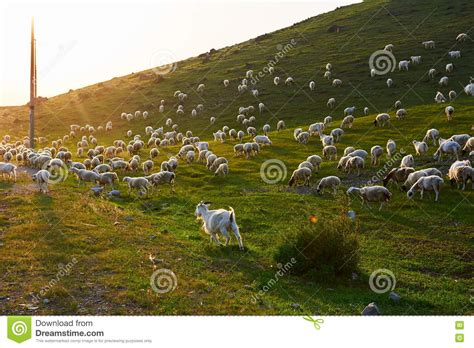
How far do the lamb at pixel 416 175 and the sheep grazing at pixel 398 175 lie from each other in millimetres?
744

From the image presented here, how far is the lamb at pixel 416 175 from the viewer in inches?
1013

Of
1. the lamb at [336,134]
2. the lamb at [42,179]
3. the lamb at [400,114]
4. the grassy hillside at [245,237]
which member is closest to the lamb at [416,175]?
the grassy hillside at [245,237]

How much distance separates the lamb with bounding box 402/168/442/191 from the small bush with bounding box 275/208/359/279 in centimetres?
1144

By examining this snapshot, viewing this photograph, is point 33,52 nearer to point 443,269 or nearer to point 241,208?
point 241,208

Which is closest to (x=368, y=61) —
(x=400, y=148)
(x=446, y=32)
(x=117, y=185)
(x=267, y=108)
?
(x=446, y=32)

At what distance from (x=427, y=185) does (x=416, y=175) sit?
1.68 meters

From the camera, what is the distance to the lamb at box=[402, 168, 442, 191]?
25719 mm

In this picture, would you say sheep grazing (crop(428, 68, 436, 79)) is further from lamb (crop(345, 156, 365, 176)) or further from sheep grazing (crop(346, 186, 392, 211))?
sheep grazing (crop(346, 186, 392, 211))

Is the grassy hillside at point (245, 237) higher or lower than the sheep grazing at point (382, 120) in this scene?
lower

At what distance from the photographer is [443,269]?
1672 cm

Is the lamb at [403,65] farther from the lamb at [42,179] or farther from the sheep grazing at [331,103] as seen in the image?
the lamb at [42,179]

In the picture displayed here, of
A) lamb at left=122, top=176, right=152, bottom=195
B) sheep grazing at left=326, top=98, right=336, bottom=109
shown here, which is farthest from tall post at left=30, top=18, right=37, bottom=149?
sheep grazing at left=326, top=98, right=336, bottom=109

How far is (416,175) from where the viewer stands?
2586cm

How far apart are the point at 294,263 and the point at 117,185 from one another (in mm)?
18852
